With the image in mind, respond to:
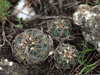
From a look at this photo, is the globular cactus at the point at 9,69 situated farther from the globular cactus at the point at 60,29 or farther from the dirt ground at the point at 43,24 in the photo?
the globular cactus at the point at 60,29

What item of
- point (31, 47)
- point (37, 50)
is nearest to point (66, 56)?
point (37, 50)

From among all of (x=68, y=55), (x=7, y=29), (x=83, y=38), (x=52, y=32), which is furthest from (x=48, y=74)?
(x=7, y=29)

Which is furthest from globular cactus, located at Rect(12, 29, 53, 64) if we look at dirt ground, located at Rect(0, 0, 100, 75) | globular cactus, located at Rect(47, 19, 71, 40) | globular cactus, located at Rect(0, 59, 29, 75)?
dirt ground, located at Rect(0, 0, 100, 75)

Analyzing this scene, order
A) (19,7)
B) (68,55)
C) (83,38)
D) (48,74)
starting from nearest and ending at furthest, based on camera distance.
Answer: (68,55)
(48,74)
(83,38)
(19,7)

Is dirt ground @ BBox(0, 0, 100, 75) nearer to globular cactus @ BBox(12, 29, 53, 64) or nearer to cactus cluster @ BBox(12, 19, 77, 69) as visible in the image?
cactus cluster @ BBox(12, 19, 77, 69)

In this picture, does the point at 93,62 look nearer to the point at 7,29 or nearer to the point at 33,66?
the point at 33,66

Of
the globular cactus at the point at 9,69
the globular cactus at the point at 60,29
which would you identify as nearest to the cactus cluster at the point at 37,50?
the globular cactus at the point at 9,69
